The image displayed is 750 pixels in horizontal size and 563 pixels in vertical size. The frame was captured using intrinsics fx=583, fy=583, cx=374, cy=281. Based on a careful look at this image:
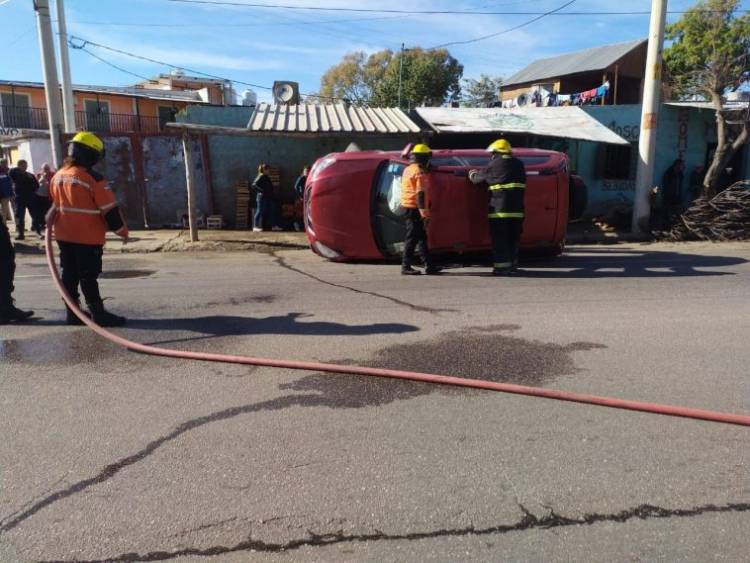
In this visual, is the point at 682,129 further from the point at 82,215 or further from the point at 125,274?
the point at 82,215

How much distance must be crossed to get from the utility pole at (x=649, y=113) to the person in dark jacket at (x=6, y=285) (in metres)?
11.8

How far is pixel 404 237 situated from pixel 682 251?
5.70 m

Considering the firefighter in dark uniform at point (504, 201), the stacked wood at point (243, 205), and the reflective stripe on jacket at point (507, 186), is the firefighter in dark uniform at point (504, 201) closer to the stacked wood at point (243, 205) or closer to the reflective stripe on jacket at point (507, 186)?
the reflective stripe on jacket at point (507, 186)

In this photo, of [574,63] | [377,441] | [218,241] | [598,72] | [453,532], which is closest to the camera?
[453,532]

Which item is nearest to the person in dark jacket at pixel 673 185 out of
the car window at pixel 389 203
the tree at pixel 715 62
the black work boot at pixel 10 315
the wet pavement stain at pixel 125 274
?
the tree at pixel 715 62

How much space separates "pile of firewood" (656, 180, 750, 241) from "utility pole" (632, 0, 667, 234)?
0.63m

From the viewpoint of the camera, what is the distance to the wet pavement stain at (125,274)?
8.36 m

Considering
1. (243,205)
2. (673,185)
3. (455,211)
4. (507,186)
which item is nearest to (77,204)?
(455,211)

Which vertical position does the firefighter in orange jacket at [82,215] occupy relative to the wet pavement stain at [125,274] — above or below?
above

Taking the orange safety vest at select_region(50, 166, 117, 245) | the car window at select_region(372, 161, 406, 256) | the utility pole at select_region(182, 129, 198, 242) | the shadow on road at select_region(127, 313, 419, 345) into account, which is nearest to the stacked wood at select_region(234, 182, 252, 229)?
the utility pole at select_region(182, 129, 198, 242)

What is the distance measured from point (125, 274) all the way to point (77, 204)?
355cm

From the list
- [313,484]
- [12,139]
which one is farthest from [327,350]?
[12,139]

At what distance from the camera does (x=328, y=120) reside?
529 inches

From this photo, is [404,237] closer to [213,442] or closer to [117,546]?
[213,442]
